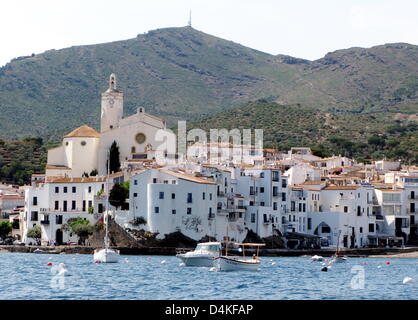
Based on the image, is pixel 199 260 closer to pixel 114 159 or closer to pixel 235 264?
pixel 235 264

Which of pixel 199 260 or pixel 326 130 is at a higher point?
pixel 326 130

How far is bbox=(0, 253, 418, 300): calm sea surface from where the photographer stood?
3347 cm

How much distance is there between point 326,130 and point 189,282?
102655 millimetres

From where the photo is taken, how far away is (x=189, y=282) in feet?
132

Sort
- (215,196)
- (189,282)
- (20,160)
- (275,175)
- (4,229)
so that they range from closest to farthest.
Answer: (189,282) → (215,196) → (275,175) → (4,229) → (20,160)

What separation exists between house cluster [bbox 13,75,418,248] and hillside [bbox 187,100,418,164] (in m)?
31.5

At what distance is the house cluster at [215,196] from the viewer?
70.7 metres

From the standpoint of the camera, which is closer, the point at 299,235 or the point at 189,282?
the point at 189,282

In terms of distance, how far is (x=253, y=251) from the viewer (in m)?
72.1

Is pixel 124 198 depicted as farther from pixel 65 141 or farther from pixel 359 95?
pixel 359 95

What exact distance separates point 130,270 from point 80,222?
→ 2713 cm

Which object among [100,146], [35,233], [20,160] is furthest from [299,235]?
[20,160]

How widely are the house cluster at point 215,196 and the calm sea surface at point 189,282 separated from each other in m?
13.4
